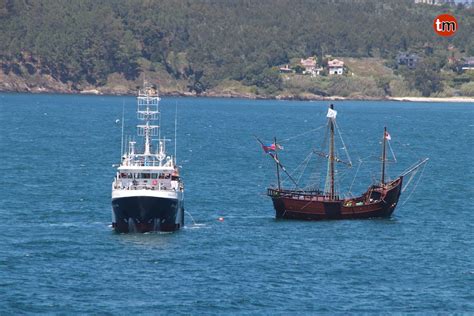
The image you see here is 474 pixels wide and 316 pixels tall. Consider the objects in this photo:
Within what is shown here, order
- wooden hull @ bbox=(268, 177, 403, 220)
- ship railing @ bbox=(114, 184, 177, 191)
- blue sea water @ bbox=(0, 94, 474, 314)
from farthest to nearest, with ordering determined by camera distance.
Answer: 1. wooden hull @ bbox=(268, 177, 403, 220)
2. ship railing @ bbox=(114, 184, 177, 191)
3. blue sea water @ bbox=(0, 94, 474, 314)

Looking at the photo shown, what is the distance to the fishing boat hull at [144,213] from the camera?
3401 inches

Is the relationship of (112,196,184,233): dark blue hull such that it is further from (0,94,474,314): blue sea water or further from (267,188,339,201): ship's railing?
(267,188,339,201): ship's railing

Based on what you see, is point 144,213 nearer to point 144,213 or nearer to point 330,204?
point 144,213

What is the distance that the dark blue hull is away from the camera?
86375 millimetres

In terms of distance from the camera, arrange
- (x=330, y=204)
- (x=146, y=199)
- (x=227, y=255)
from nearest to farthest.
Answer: (x=227, y=255) < (x=146, y=199) < (x=330, y=204)

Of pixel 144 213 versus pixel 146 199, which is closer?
pixel 146 199

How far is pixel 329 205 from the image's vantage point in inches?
3893

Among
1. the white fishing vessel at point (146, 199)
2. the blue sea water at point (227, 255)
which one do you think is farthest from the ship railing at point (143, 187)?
the blue sea water at point (227, 255)

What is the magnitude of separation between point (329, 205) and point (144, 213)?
61.5ft

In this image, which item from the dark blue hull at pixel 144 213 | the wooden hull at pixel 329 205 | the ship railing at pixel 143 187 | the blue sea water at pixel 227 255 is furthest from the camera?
the wooden hull at pixel 329 205

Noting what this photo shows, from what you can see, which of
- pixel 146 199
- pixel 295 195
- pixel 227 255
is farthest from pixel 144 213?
pixel 295 195

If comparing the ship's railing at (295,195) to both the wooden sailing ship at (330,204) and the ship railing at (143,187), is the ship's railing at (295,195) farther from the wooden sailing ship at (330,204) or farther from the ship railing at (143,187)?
the ship railing at (143,187)

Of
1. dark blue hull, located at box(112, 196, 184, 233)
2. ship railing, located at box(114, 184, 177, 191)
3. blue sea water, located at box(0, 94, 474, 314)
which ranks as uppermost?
ship railing, located at box(114, 184, 177, 191)

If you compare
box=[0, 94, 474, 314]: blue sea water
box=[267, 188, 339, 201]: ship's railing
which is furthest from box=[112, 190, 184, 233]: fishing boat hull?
box=[267, 188, 339, 201]: ship's railing
